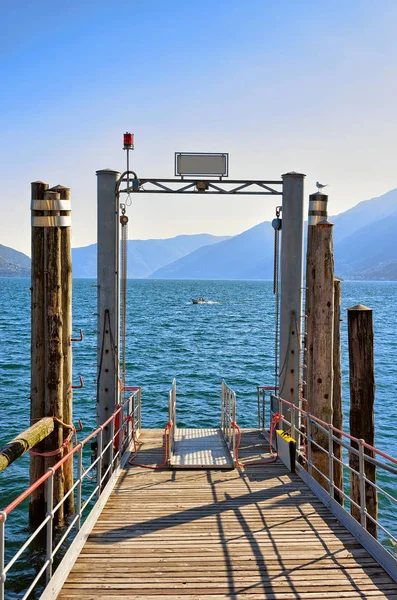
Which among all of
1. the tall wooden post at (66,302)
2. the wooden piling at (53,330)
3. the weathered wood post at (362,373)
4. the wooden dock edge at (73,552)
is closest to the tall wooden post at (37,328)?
the wooden piling at (53,330)

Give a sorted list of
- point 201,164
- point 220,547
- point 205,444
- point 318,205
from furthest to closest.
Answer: point 205,444 → point 201,164 → point 318,205 → point 220,547

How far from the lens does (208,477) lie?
10.5 meters

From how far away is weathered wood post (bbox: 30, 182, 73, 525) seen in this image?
30.9 ft

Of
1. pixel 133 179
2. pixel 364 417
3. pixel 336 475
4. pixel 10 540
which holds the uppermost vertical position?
pixel 133 179

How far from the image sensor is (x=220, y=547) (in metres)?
7.28

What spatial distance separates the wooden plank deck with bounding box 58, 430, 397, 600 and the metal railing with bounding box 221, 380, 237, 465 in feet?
4.28

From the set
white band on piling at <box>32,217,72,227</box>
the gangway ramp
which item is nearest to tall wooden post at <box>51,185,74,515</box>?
white band on piling at <box>32,217,72,227</box>

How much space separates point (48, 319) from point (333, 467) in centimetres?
666

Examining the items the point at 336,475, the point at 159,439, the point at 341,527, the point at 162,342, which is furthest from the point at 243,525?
the point at 162,342

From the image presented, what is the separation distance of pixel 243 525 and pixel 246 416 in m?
15.3

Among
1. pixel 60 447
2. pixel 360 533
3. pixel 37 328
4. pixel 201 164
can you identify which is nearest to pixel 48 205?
pixel 37 328

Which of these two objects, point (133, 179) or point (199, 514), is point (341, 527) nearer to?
point (199, 514)

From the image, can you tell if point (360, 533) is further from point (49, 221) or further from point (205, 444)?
point (49, 221)

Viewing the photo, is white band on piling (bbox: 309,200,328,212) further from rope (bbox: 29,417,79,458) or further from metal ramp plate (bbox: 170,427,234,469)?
rope (bbox: 29,417,79,458)
